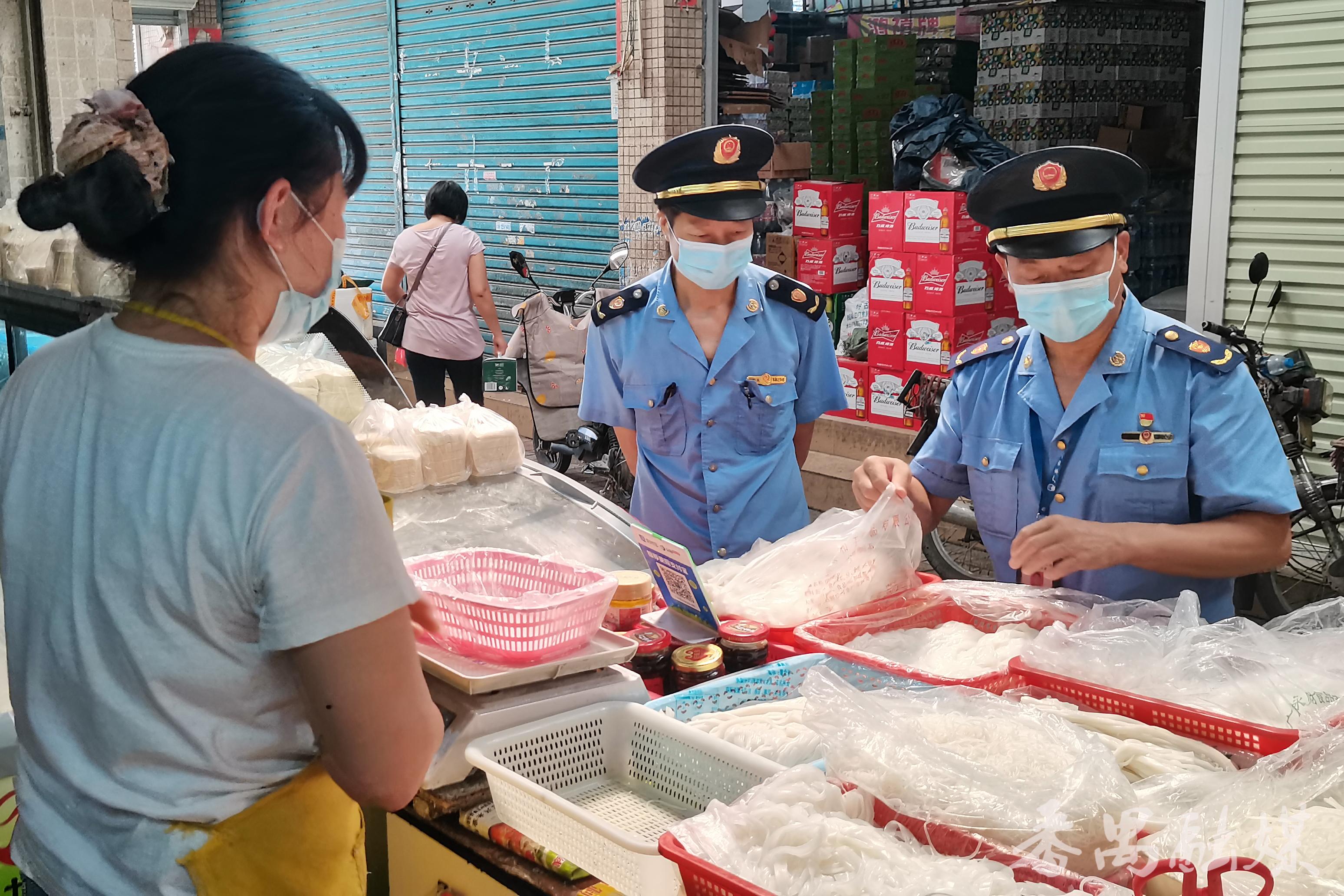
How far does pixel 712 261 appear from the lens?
341 centimetres

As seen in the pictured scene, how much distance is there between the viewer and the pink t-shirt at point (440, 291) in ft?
25.0

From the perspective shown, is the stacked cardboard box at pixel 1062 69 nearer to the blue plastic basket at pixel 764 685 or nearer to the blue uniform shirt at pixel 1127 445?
the blue uniform shirt at pixel 1127 445

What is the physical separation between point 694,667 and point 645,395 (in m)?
1.42

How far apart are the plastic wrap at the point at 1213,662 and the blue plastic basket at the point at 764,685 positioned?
0.29 m

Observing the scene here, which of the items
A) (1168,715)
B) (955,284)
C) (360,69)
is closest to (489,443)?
(1168,715)

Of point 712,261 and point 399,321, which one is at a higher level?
point 712,261

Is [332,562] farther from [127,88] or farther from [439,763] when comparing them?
[439,763]

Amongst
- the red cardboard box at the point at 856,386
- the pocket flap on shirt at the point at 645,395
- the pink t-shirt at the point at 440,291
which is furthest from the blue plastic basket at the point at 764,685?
the pink t-shirt at the point at 440,291

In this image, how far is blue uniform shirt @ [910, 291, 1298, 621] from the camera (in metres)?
2.48

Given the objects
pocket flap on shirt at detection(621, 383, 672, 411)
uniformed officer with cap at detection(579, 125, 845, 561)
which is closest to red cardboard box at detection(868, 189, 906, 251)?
uniformed officer with cap at detection(579, 125, 845, 561)

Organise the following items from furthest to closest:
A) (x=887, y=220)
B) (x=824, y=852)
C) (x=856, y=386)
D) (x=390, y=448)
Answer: (x=856, y=386), (x=887, y=220), (x=390, y=448), (x=824, y=852)

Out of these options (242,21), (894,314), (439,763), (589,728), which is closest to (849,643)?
(589,728)

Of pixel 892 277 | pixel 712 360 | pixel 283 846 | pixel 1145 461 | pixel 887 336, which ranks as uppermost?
pixel 892 277

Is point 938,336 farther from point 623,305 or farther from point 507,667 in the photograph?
point 507,667
